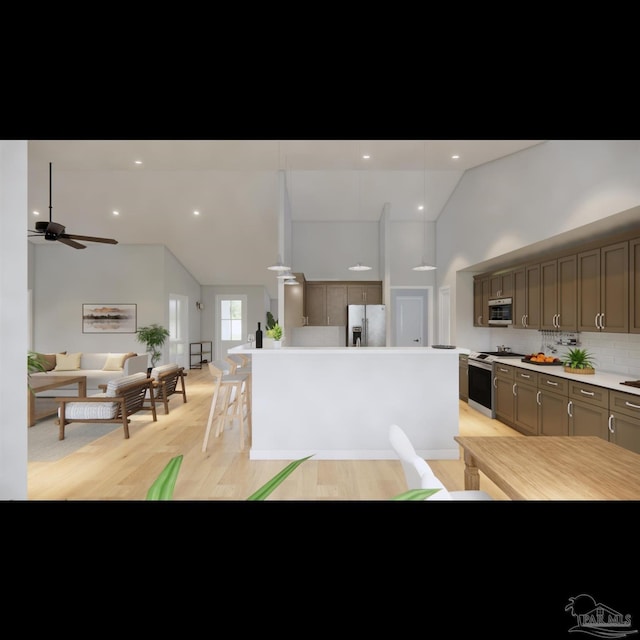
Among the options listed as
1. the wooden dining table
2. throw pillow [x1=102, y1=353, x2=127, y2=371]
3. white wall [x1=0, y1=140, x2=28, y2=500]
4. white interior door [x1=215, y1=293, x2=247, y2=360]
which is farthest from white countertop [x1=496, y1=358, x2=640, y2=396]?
white interior door [x1=215, y1=293, x2=247, y2=360]

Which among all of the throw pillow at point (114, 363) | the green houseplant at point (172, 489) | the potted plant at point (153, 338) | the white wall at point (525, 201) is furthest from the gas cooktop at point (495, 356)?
the potted plant at point (153, 338)

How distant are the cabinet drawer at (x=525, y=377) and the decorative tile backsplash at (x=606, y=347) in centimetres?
62

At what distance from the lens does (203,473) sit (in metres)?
3.30

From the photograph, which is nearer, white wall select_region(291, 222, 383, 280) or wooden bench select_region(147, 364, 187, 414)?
wooden bench select_region(147, 364, 187, 414)

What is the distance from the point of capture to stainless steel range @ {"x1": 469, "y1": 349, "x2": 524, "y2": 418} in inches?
199

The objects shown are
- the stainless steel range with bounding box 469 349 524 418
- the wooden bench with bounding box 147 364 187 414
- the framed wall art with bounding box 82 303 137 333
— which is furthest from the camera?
the framed wall art with bounding box 82 303 137 333

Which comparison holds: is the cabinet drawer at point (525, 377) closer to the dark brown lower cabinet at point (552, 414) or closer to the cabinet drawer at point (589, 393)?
the dark brown lower cabinet at point (552, 414)

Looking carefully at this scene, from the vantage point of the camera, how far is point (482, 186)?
17.0 feet

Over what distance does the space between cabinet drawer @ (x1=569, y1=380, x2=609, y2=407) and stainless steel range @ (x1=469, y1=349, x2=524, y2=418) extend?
1455 mm

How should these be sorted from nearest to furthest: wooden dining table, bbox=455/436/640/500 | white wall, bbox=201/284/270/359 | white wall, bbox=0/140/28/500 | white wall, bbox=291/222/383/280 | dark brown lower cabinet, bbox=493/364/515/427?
white wall, bbox=0/140/28/500, wooden dining table, bbox=455/436/640/500, dark brown lower cabinet, bbox=493/364/515/427, white wall, bbox=291/222/383/280, white wall, bbox=201/284/270/359

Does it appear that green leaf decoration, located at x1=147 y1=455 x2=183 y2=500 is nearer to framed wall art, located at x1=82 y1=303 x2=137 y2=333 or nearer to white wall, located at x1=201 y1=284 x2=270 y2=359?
framed wall art, located at x1=82 y1=303 x2=137 y2=333

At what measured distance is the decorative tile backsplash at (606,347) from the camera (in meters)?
3.52
